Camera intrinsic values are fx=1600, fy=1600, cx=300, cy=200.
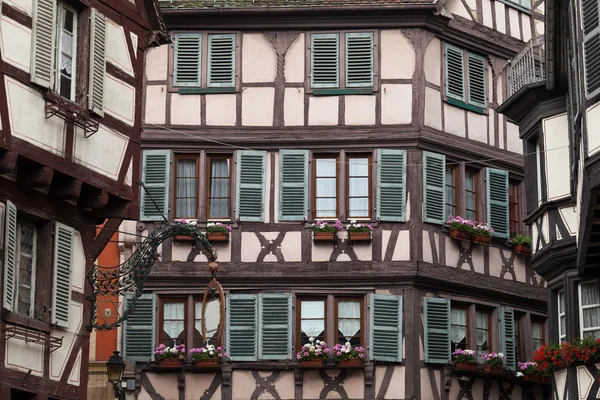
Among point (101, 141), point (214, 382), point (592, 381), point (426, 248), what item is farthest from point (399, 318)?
point (101, 141)

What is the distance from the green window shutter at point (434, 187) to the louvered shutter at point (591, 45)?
986cm

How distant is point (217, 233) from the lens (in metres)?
29.6

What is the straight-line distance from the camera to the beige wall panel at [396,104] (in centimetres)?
3014

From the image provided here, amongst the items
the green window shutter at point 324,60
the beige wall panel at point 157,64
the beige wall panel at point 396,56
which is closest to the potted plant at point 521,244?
the beige wall panel at point 396,56

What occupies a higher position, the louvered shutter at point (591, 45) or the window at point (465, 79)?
the window at point (465, 79)

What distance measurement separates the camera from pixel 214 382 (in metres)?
29.3

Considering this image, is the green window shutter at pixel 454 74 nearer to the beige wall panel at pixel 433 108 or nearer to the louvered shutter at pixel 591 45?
the beige wall panel at pixel 433 108

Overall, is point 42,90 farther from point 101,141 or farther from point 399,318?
point 399,318

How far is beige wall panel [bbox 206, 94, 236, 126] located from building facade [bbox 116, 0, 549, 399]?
1.1 inches

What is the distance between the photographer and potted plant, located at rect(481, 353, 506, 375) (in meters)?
29.6

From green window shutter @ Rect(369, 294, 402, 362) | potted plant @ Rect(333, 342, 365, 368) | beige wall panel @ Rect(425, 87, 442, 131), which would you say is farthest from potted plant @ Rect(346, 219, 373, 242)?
beige wall panel @ Rect(425, 87, 442, 131)

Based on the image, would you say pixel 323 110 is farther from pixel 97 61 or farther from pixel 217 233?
pixel 97 61

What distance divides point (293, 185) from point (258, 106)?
1.71m

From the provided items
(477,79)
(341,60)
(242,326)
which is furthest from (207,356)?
(477,79)
